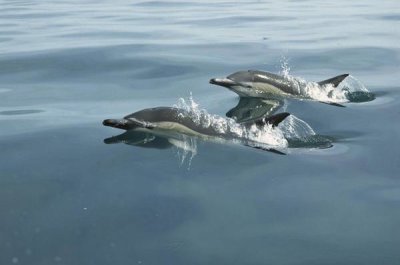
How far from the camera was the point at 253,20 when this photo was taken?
23.2m

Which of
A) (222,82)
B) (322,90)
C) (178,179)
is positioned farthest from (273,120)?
(322,90)

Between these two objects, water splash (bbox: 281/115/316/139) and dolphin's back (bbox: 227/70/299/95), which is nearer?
water splash (bbox: 281/115/316/139)

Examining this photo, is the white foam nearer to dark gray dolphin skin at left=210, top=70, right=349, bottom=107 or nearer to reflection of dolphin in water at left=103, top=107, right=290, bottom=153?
dark gray dolphin skin at left=210, top=70, right=349, bottom=107

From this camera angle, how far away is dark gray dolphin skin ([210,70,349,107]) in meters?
10.4

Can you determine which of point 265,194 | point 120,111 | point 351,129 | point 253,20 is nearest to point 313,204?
point 265,194

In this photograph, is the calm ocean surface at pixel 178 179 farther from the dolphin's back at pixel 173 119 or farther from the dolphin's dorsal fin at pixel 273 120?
the dolphin's dorsal fin at pixel 273 120

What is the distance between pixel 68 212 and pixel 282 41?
12946 millimetres

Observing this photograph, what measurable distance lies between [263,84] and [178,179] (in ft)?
15.2

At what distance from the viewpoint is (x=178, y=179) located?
6312 mm

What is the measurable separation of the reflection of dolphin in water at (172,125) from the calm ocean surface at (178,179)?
0.26m

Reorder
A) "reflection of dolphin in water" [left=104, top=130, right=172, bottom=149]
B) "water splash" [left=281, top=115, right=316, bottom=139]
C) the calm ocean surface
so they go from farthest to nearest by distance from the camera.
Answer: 1. "water splash" [left=281, top=115, right=316, bottom=139]
2. "reflection of dolphin in water" [left=104, top=130, right=172, bottom=149]
3. the calm ocean surface

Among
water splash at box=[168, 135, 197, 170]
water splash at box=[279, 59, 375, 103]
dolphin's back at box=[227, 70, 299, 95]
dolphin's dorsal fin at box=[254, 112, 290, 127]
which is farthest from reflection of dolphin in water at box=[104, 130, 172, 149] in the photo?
water splash at box=[279, 59, 375, 103]

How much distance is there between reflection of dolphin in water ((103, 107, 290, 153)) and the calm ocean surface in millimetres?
258

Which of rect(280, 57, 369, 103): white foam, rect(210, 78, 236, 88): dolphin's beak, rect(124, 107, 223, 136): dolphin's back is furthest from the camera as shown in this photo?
rect(210, 78, 236, 88): dolphin's beak
